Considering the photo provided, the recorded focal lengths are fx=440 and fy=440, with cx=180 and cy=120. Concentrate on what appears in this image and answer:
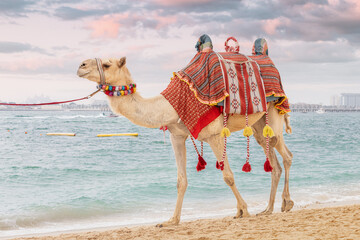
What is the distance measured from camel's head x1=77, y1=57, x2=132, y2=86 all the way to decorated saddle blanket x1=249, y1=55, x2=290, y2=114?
6.29 feet

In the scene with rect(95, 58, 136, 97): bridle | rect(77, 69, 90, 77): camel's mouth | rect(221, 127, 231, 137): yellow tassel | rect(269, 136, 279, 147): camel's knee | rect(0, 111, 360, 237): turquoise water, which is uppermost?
rect(77, 69, 90, 77): camel's mouth

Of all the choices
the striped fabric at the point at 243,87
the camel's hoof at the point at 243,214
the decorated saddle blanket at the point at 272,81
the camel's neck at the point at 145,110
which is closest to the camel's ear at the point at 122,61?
the camel's neck at the point at 145,110

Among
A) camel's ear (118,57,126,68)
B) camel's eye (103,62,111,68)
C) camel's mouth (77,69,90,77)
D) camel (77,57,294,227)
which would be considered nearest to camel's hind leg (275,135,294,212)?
camel (77,57,294,227)

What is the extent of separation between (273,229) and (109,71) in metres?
2.50

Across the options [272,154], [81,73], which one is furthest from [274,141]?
[81,73]

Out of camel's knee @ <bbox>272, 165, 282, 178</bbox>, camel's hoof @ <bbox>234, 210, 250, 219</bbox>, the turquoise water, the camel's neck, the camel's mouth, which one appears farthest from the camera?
the turquoise water

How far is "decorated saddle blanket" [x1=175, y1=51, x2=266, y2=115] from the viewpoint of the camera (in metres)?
5.11

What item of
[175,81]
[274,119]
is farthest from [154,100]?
[274,119]

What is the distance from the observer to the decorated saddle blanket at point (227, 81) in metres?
5.11

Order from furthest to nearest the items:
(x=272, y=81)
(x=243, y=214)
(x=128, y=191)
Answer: (x=128, y=191), (x=272, y=81), (x=243, y=214)

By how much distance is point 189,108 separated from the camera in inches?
200

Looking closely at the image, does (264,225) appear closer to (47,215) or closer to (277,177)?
(277,177)

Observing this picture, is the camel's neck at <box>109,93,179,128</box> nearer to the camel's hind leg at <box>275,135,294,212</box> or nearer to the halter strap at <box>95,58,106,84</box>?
the halter strap at <box>95,58,106,84</box>

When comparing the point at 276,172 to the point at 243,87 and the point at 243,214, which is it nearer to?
the point at 243,214
